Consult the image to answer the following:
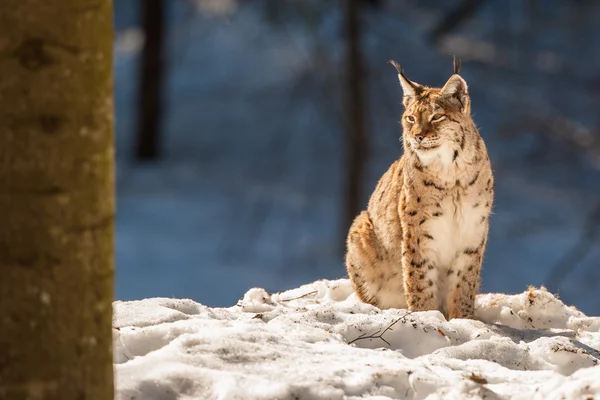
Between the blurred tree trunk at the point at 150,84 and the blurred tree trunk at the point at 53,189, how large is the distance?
593 inches

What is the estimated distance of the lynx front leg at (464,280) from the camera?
5.54m

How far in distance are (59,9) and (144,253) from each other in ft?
43.0

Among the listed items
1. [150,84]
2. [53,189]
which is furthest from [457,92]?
[150,84]

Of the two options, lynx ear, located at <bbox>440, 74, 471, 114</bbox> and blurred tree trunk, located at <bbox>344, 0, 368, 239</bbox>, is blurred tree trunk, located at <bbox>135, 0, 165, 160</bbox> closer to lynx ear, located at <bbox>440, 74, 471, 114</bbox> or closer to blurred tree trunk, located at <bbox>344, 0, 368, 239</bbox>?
blurred tree trunk, located at <bbox>344, 0, 368, 239</bbox>

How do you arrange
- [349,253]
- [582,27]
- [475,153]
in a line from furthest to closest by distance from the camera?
[582,27], [349,253], [475,153]

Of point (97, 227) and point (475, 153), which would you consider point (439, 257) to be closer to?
point (475, 153)

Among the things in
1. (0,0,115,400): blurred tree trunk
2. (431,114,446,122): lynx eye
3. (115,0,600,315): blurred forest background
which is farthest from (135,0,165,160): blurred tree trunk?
(0,0,115,400): blurred tree trunk

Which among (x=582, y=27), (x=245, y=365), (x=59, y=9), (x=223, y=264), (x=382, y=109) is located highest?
(x=582, y=27)

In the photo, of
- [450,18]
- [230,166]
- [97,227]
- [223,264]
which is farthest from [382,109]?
[97,227]

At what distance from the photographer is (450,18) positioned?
65.8ft

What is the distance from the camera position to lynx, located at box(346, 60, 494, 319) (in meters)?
5.42

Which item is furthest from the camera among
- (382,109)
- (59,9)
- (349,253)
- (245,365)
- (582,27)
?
(582,27)

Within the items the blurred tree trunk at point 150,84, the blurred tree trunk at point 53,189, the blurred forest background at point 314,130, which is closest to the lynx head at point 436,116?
the blurred tree trunk at point 53,189

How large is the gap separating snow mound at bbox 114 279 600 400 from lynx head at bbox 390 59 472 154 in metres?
0.93
